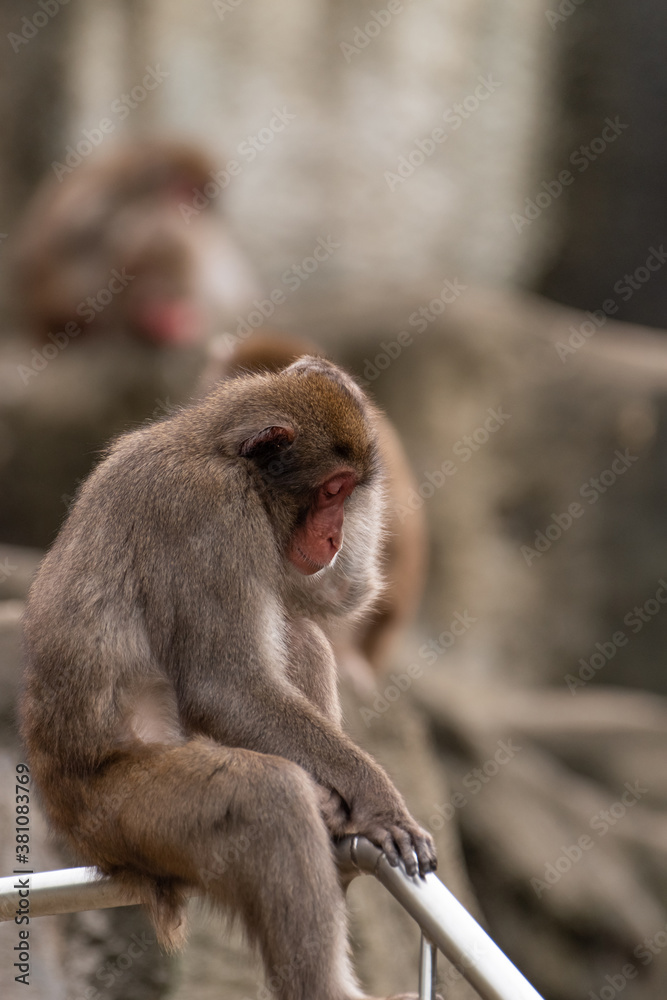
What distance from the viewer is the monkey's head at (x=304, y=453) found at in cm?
284

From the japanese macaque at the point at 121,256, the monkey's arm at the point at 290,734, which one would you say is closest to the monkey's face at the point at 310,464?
the monkey's arm at the point at 290,734

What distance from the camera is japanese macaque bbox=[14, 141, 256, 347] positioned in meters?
9.28

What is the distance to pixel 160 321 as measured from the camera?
899 centimetres

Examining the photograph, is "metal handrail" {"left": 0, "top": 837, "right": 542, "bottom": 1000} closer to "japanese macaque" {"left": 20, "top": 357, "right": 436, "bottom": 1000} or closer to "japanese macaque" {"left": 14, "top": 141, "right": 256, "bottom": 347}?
"japanese macaque" {"left": 20, "top": 357, "right": 436, "bottom": 1000}

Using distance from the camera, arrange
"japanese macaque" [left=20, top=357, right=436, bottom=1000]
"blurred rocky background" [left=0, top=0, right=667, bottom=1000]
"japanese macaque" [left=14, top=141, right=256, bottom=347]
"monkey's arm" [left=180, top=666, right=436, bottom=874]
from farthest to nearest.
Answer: "japanese macaque" [left=14, top=141, right=256, bottom=347] → "blurred rocky background" [left=0, top=0, right=667, bottom=1000] → "monkey's arm" [left=180, top=666, right=436, bottom=874] → "japanese macaque" [left=20, top=357, right=436, bottom=1000]

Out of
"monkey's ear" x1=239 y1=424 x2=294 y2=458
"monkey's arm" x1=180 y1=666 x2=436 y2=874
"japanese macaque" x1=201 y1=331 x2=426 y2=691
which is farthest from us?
"japanese macaque" x1=201 y1=331 x2=426 y2=691

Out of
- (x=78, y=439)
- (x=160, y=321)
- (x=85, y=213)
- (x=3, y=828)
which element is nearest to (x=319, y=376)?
(x=3, y=828)

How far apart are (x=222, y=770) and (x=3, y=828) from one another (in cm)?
186

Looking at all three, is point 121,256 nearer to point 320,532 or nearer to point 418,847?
point 320,532

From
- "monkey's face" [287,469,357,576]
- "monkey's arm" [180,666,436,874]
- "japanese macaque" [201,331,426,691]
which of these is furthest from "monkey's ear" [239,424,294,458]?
"japanese macaque" [201,331,426,691]

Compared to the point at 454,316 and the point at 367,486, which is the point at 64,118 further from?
the point at 367,486

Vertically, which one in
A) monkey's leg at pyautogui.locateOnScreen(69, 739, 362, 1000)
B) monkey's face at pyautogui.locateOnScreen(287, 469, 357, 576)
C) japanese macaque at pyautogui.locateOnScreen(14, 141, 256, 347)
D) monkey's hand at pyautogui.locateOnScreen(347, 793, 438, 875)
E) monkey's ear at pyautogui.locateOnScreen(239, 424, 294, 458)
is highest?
monkey's ear at pyautogui.locateOnScreen(239, 424, 294, 458)

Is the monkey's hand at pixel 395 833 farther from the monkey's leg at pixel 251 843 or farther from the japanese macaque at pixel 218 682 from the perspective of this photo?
the monkey's leg at pixel 251 843

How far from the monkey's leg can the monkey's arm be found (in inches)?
3.5
